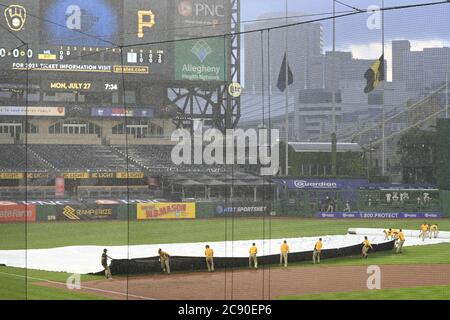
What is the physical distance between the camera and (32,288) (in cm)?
1089

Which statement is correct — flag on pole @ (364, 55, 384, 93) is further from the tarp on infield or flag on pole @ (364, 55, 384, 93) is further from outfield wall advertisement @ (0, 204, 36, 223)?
outfield wall advertisement @ (0, 204, 36, 223)

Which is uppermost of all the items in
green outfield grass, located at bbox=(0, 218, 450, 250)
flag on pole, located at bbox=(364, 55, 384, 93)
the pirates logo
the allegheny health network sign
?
the pirates logo

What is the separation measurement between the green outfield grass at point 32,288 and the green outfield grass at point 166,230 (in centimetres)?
513

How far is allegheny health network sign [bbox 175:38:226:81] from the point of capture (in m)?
28.2

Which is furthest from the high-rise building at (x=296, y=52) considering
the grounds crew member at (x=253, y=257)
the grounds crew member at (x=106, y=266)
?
the grounds crew member at (x=106, y=266)

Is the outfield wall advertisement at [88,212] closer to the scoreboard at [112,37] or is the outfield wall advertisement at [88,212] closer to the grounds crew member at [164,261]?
the scoreboard at [112,37]

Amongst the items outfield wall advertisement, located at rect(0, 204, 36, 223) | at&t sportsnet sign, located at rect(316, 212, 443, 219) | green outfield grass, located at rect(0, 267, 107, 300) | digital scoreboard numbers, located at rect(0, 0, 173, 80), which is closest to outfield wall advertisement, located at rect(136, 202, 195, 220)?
outfield wall advertisement, located at rect(0, 204, 36, 223)

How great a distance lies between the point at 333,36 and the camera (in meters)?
23.3

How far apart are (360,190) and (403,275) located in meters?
A: 12.1

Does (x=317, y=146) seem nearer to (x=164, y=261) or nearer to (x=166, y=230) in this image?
(x=166, y=230)

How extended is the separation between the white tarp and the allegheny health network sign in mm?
10594

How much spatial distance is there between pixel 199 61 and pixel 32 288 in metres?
18.5

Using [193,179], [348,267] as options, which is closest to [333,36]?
[193,179]
